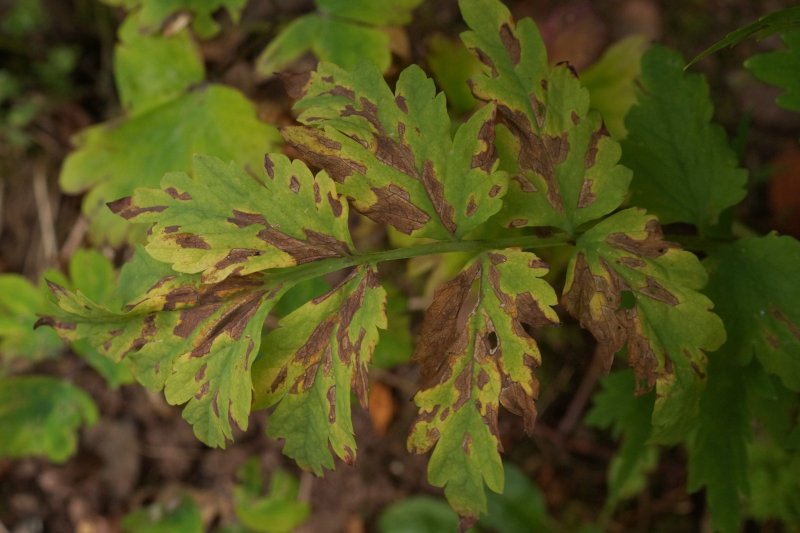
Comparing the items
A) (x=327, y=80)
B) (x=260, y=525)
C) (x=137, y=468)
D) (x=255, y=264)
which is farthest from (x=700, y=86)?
(x=137, y=468)

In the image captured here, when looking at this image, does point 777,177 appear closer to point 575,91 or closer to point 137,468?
point 575,91

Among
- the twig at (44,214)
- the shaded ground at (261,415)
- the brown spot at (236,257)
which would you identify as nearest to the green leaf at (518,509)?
the shaded ground at (261,415)

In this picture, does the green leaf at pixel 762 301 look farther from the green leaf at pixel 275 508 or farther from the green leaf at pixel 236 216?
the green leaf at pixel 275 508

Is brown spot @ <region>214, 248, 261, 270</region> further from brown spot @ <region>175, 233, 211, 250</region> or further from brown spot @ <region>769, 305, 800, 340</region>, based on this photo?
brown spot @ <region>769, 305, 800, 340</region>

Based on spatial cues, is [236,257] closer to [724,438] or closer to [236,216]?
[236,216]

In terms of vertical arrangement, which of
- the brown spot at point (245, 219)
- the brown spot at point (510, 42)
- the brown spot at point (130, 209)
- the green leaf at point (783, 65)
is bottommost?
the brown spot at point (245, 219)

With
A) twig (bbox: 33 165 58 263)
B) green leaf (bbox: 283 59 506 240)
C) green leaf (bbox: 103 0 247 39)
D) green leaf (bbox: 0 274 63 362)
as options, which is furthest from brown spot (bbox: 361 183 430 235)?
twig (bbox: 33 165 58 263)
